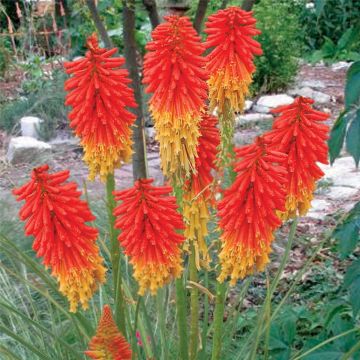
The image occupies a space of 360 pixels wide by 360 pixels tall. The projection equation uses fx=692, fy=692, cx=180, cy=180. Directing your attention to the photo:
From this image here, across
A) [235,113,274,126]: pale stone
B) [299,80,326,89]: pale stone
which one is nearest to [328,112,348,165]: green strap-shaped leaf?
[235,113,274,126]: pale stone

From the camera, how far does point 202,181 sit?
6.70ft

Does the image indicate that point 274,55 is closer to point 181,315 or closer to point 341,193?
→ point 341,193

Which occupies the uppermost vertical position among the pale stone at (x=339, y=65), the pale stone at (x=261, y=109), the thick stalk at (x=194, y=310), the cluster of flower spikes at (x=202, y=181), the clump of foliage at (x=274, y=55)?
the cluster of flower spikes at (x=202, y=181)

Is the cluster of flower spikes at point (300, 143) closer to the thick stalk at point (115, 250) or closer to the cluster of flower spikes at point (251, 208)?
the cluster of flower spikes at point (251, 208)

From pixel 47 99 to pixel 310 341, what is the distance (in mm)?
6074

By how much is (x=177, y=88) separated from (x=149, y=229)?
15.3 inches

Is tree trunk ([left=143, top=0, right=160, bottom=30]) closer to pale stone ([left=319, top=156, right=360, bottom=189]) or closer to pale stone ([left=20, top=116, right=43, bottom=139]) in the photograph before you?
pale stone ([left=319, top=156, right=360, bottom=189])

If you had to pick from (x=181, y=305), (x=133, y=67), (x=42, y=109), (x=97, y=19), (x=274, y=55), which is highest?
(x=97, y=19)

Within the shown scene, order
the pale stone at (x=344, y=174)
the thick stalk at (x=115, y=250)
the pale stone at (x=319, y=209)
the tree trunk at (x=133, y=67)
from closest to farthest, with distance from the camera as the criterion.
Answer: the thick stalk at (x=115, y=250) < the tree trunk at (x=133, y=67) < the pale stone at (x=319, y=209) < the pale stone at (x=344, y=174)

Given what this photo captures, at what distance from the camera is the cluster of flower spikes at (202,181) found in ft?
6.61

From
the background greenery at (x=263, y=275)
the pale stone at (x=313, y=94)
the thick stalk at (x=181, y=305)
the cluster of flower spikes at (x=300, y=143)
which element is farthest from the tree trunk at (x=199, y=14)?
the pale stone at (x=313, y=94)

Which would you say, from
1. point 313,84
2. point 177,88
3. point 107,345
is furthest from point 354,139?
point 313,84

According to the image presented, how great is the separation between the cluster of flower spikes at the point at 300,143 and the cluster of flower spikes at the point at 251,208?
0.36 ft

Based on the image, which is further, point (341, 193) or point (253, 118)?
point (253, 118)
